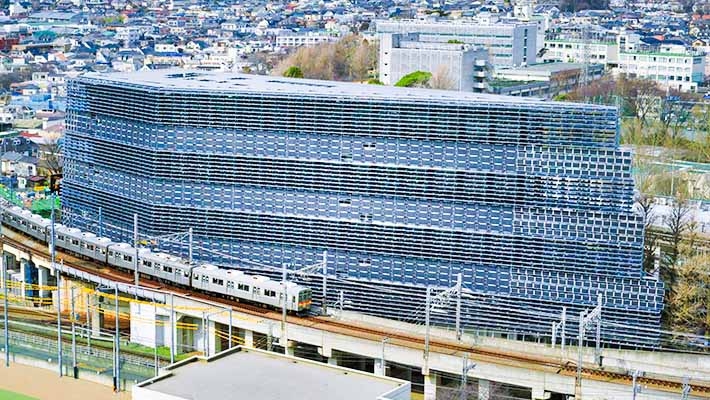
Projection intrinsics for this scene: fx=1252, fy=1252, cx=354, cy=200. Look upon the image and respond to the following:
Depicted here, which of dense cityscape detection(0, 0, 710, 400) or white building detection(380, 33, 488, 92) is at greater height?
white building detection(380, 33, 488, 92)

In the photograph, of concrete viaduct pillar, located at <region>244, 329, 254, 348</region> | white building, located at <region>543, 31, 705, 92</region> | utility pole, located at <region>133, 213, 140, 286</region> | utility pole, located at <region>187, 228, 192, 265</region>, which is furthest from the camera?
white building, located at <region>543, 31, 705, 92</region>

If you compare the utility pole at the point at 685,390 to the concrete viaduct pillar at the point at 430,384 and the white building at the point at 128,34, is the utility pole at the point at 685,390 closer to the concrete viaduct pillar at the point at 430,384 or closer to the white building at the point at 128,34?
the concrete viaduct pillar at the point at 430,384

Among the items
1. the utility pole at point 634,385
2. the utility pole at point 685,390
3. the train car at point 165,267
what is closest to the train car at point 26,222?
the train car at point 165,267

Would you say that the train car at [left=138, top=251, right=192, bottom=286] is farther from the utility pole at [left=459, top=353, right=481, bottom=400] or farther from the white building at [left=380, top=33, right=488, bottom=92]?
the white building at [left=380, top=33, right=488, bottom=92]

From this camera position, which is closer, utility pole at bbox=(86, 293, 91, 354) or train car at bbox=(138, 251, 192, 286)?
A: utility pole at bbox=(86, 293, 91, 354)

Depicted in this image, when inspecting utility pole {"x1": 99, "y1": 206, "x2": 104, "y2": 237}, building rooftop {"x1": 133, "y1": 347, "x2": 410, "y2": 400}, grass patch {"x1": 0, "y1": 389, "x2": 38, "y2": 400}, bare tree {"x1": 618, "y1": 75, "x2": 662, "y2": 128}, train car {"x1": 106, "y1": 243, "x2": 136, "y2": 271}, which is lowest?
grass patch {"x1": 0, "y1": 389, "x2": 38, "y2": 400}

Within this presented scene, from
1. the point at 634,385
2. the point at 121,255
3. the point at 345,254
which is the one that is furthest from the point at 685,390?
the point at 121,255

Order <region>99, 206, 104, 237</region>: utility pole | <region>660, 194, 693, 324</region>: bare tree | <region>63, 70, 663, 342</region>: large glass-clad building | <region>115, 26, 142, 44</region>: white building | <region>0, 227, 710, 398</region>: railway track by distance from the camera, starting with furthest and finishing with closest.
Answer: <region>115, 26, 142, 44</region>: white building
<region>99, 206, 104, 237</region>: utility pole
<region>660, 194, 693, 324</region>: bare tree
<region>63, 70, 663, 342</region>: large glass-clad building
<region>0, 227, 710, 398</region>: railway track

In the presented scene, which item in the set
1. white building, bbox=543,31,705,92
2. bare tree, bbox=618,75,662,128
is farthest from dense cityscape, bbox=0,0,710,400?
white building, bbox=543,31,705,92

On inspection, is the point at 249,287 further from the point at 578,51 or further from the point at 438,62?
the point at 578,51

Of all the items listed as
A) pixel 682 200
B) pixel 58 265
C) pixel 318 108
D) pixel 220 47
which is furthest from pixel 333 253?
pixel 220 47
